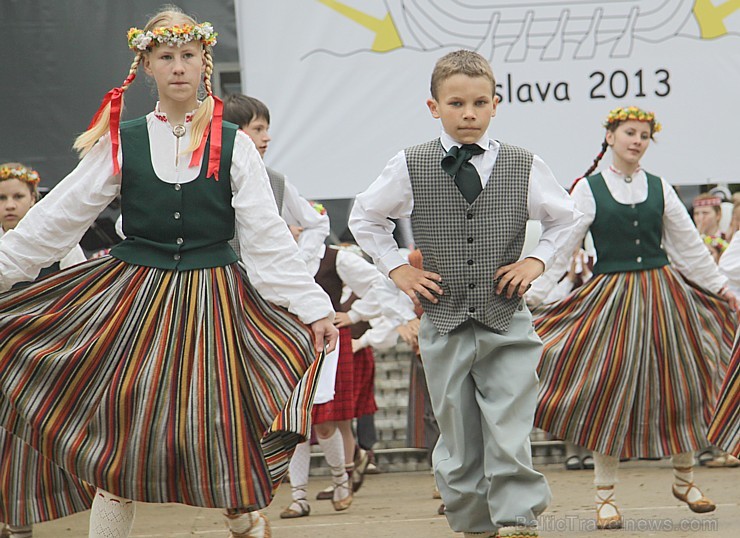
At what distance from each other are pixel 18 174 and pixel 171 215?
1.93 meters

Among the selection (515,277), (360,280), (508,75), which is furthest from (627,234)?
(515,277)

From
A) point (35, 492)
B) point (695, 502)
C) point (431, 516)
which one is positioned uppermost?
point (35, 492)

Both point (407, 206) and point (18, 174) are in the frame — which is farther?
point (18, 174)

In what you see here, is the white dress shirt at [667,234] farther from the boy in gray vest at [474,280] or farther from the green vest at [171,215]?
the green vest at [171,215]

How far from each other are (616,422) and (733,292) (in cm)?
86

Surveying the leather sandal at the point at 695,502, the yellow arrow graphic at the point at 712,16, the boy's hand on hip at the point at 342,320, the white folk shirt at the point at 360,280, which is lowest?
the leather sandal at the point at 695,502

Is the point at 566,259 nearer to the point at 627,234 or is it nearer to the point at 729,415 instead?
the point at 627,234

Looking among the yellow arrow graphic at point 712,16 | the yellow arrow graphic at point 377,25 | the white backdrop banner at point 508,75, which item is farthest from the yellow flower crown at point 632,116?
the yellow arrow graphic at point 377,25

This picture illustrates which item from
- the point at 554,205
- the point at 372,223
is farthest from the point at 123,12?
the point at 554,205

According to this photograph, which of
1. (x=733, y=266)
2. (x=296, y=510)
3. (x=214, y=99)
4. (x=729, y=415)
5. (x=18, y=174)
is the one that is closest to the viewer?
(x=214, y=99)

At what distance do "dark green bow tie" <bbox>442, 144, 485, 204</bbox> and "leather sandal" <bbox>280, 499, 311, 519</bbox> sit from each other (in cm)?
242

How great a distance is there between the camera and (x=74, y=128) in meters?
5.84

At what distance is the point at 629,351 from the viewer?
4.87m

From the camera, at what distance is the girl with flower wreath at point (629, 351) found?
15.9ft
